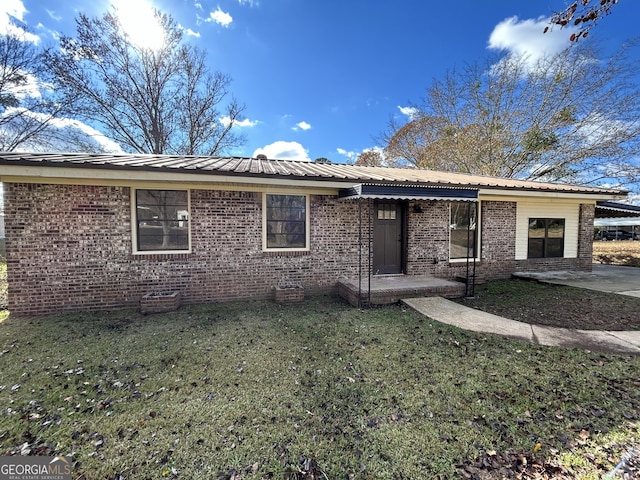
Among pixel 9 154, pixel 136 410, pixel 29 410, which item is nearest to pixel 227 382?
pixel 136 410

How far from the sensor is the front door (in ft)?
24.0

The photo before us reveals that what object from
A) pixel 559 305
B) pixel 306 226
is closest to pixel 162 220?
pixel 306 226

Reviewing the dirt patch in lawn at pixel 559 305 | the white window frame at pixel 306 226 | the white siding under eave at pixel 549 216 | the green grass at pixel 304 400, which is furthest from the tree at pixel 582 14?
the white siding under eave at pixel 549 216

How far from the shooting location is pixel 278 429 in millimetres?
2424

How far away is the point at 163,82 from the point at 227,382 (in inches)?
796

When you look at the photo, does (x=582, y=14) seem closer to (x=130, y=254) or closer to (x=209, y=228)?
(x=209, y=228)

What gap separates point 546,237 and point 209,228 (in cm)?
1005

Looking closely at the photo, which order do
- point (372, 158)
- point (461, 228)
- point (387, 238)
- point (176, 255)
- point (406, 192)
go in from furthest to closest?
1. point (372, 158)
2. point (461, 228)
3. point (387, 238)
4. point (176, 255)
5. point (406, 192)

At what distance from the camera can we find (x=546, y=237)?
29.1ft

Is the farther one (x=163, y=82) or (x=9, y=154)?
(x=163, y=82)

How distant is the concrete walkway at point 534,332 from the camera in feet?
12.9

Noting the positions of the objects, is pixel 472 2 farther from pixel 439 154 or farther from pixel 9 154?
pixel 9 154

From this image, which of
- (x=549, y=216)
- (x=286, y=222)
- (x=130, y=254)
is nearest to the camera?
(x=130, y=254)

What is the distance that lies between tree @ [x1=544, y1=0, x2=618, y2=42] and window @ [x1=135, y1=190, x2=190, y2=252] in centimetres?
629
